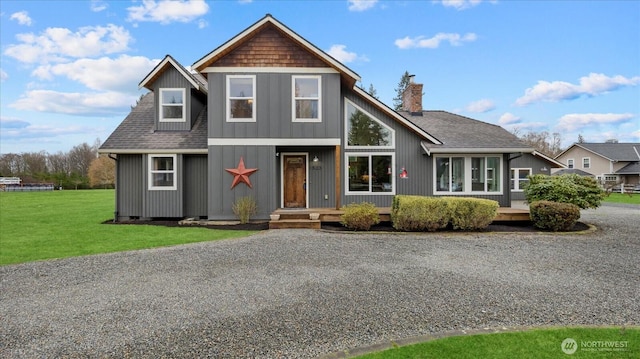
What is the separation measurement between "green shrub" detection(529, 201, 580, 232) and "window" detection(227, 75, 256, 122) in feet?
33.5

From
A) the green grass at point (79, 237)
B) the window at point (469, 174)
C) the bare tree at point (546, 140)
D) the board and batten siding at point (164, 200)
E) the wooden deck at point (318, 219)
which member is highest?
the bare tree at point (546, 140)

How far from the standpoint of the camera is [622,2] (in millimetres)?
13586

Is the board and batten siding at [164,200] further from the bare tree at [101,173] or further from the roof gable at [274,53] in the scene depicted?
the bare tree at [101,173]

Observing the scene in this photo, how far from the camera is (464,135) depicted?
14.8m

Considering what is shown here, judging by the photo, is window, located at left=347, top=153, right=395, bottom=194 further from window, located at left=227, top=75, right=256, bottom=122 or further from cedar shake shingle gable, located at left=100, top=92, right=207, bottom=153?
cedar shake shingle gable, located at left=100, top=92, right=207, bottom=153

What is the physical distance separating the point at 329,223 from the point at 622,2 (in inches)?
618

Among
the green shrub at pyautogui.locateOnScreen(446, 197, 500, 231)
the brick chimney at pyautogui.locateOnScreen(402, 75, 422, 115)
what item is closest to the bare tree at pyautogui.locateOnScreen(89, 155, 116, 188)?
the brick chimney at pyautogui.locateOnScreen(402, 75, 422, 115)

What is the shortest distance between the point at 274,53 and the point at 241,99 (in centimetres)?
211

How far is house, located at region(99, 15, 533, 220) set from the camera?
11797 mm

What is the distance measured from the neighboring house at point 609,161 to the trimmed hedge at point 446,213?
37258 millimetres

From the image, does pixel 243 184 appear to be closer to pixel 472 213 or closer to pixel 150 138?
pixel 150 138

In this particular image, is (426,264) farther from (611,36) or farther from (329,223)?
(611,36)

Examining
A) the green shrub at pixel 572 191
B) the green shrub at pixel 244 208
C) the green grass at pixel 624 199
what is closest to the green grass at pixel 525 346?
the green shrub at pixel 572 191

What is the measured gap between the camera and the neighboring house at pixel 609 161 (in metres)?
37.2
